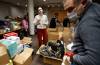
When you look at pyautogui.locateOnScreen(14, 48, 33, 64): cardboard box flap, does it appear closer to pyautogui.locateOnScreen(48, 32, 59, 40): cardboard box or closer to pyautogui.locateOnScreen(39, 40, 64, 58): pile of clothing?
pyautogui.locateOnScreen(39, 40, 64, 58): pile of clothing

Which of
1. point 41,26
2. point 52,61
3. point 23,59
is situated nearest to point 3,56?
point 23,59

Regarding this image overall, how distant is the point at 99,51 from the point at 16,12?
895 cm

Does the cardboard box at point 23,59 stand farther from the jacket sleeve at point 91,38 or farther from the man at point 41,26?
the jacket sleeve at point 91,38

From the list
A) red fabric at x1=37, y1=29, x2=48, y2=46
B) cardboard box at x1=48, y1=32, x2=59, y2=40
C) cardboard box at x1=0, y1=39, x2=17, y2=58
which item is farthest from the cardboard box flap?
cardboard box at x1=48, y1=32, x2=59, y2=40

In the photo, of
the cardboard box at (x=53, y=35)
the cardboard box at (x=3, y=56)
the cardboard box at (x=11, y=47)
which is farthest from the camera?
the cardboard box at (x=53, y=35)

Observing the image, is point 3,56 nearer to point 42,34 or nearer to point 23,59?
point 23,59

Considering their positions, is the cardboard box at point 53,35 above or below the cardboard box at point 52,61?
above

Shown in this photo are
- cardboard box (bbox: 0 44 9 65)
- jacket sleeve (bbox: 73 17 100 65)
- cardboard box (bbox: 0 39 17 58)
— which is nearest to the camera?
jacket sleeve (bbox: 73 17 100 65)

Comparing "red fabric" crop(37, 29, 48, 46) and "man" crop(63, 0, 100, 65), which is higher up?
"man" crop(63, 0, 100, 65)

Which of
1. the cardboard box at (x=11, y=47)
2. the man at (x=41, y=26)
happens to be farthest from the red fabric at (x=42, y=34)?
Answer: the cardboard box at (x=11, y=47)

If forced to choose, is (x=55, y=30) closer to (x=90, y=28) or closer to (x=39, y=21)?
(x=39, y=21)

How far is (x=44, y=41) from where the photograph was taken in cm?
429

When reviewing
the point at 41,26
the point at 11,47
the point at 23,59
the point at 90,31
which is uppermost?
the point at 90,31

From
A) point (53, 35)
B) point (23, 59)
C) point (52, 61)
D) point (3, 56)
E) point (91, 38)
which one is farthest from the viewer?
point (53, 35)
